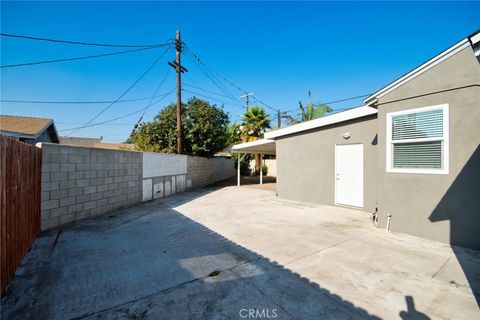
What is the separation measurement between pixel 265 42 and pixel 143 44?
7.04m

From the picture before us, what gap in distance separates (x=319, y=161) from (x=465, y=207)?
14.2ft

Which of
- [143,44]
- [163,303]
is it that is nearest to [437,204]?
[163,303]

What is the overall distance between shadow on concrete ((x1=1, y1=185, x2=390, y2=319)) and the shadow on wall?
3113 mm

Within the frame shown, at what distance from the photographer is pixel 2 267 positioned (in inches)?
100

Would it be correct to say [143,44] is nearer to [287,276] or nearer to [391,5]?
[391,5]

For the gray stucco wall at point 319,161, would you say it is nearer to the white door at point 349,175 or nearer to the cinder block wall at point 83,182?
the white door at point 349,175

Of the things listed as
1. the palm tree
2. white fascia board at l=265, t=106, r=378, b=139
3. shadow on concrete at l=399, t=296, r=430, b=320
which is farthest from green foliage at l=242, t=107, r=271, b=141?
shadow on concrete at l=399, t=296, r=430, b=320

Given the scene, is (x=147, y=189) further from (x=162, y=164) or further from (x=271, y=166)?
(x=271, y=166)

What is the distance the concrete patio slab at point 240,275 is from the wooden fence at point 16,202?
23 cm

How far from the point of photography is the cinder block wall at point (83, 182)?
5074mm

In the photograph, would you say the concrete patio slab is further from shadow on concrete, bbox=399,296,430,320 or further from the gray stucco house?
the gray stucco house

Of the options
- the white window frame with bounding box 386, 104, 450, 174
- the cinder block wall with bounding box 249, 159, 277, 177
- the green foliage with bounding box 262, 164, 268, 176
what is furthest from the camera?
the green foliage with bounding box 262, 164, 268, 176

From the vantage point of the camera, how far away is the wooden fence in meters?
2.62

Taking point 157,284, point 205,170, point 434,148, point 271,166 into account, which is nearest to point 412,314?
point 157,284
